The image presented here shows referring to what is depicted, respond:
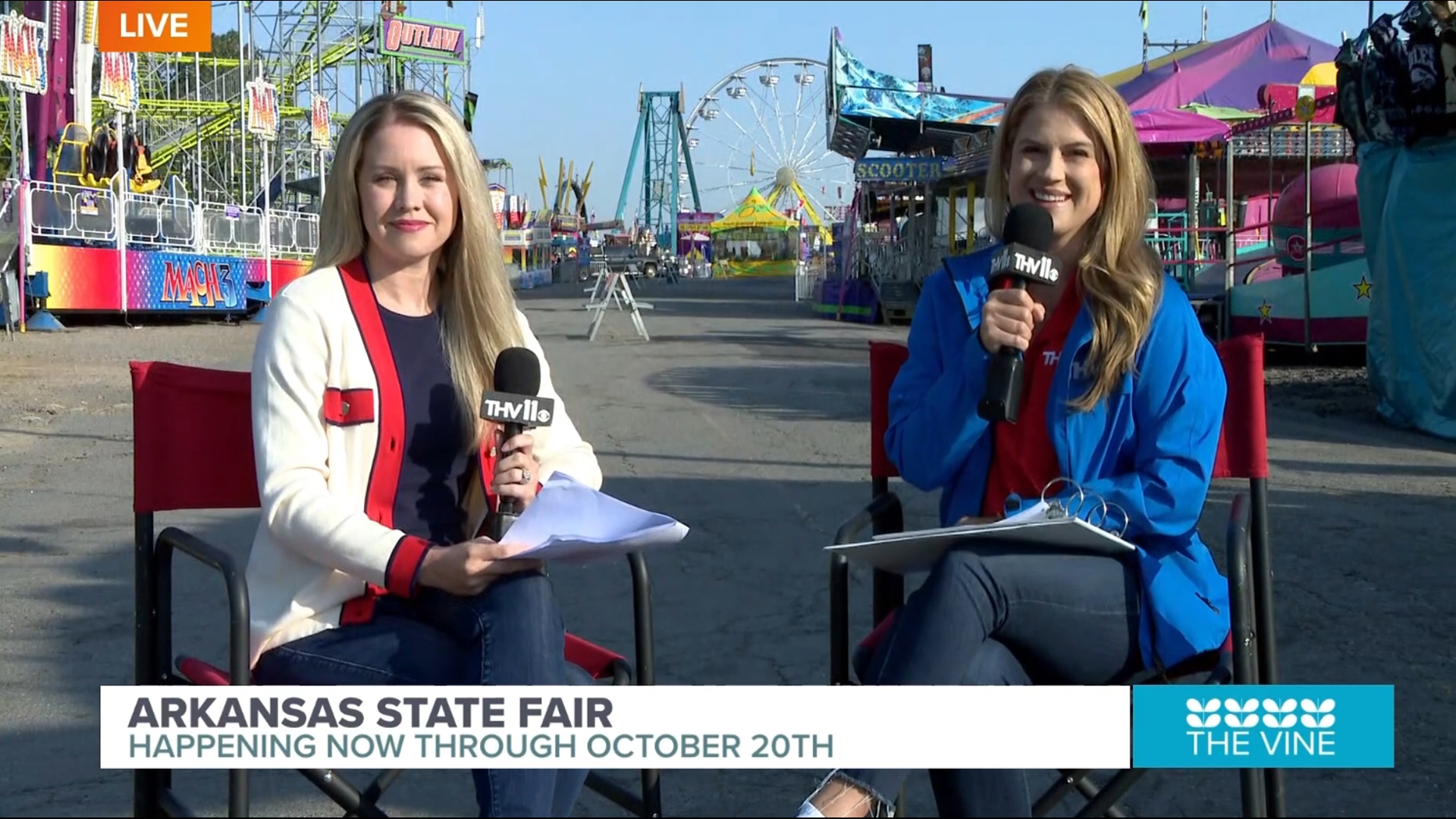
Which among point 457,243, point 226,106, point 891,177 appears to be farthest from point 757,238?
point 457,243

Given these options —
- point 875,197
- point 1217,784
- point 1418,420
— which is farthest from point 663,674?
point 875,197

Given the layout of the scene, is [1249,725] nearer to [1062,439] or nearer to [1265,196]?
[1062,439]

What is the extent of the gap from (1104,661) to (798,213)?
63046 millimetres

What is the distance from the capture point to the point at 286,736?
80.8 inches

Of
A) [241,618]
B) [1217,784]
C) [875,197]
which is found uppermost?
[875,197]

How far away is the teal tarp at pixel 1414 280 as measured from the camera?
8.66 m

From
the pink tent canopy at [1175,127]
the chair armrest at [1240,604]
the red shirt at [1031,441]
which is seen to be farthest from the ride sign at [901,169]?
the chair armrest at [1240,604]

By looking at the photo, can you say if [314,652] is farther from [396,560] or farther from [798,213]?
[798,213]

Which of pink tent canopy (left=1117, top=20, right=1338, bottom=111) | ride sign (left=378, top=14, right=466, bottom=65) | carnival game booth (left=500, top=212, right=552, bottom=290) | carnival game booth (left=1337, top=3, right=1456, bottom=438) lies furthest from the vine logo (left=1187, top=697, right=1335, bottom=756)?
carnival game booth (left=500, top=212, right=552, bottom=290)

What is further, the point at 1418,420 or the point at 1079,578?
the point at 1418,420

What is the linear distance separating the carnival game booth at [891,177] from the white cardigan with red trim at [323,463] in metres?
20.3

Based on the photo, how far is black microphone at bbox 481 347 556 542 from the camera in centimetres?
217

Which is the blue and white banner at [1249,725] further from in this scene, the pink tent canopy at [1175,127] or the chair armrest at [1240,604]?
the pink tent canopy at [1175,127]

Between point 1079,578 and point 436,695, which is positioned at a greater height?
point 1079,578
